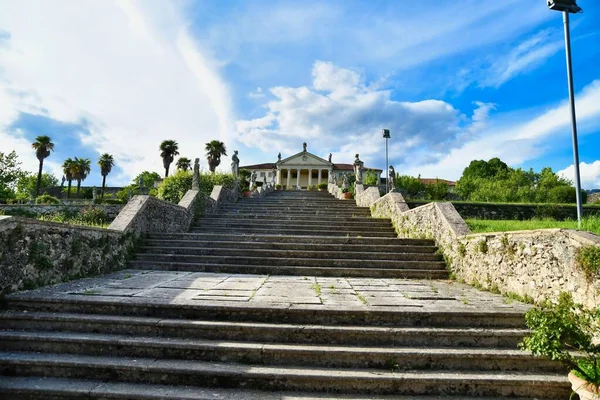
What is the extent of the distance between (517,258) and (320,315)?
3.10 metres

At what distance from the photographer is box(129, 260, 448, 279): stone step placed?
642 cm

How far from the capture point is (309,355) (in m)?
3.33

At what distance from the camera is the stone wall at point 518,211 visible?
521 inches

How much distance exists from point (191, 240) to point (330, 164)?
2088 inches

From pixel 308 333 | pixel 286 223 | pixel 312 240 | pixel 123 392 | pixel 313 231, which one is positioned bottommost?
pixel 123 392

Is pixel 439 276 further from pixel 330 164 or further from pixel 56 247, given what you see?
pixel 330 164

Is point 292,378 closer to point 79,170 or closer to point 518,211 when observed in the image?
point 518,211

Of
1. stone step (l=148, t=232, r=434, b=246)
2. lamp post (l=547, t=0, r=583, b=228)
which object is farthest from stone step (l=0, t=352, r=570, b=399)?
stone step (l=148, t=232, r=434, b=246)

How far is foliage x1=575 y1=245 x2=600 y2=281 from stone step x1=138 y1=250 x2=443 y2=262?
3424mm

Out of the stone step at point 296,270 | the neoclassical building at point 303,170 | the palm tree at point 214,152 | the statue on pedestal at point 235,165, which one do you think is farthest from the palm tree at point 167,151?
the stone step at point 296,270

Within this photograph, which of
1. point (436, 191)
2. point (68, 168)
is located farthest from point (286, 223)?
point (68, 168)

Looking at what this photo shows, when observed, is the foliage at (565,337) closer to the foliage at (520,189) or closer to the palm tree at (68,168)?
the foliage at (520,189)

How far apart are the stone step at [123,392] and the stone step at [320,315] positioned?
0.86 m

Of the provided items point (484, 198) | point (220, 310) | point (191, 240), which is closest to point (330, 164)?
point (484, 198)
